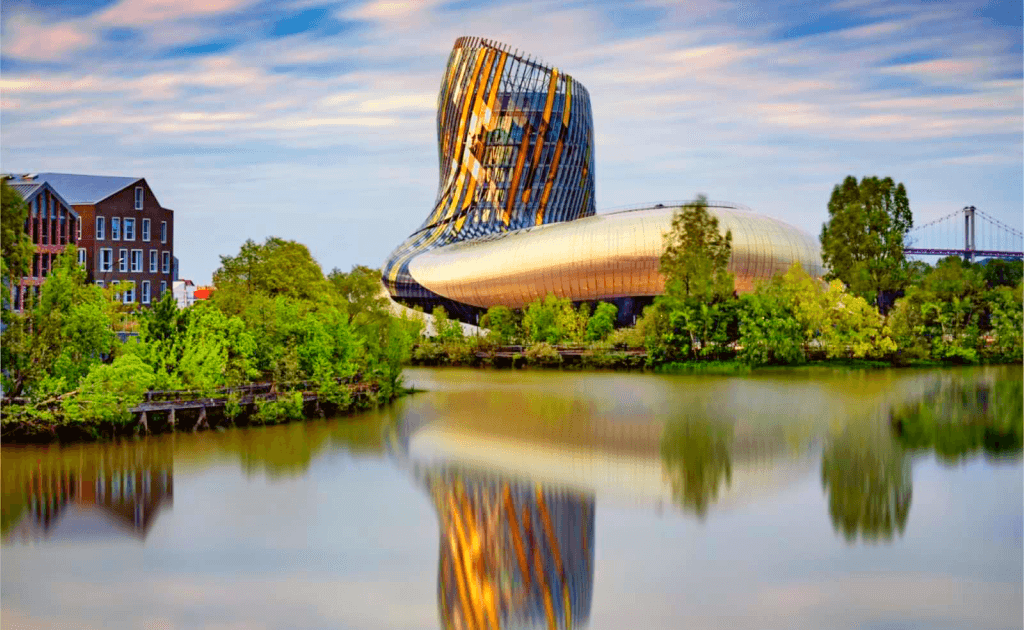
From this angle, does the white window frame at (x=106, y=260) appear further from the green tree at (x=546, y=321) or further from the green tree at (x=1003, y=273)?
the green tree at (x=1003, y=273)

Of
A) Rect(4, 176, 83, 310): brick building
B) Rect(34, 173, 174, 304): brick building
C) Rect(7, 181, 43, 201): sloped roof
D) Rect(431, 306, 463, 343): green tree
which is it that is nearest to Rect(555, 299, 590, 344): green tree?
Rect(431, 306, 463, 343): green tree

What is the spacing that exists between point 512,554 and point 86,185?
134 ft

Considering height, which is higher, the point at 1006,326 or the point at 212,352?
the point at 1006,326

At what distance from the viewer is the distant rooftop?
5156 centimetres

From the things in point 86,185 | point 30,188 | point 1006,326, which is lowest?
point 1006,326

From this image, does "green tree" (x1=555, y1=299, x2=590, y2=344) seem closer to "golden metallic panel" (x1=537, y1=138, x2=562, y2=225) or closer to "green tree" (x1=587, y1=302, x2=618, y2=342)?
"green tree" (x1=587, y1=302, x2=618, y2=342)

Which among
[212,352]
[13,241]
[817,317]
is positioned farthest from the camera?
[817,317]

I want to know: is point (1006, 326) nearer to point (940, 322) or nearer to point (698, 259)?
point (940, 322)

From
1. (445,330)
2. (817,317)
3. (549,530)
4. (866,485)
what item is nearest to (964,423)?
(866,485)

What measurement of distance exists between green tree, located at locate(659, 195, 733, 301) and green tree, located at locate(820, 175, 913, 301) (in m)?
4.77

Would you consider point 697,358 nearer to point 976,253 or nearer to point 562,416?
point 562,416

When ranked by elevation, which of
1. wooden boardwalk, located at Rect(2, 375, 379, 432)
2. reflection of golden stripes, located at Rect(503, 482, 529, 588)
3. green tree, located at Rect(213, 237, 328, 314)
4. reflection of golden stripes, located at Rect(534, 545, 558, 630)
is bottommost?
reflection of golden stripes, located at Rect(534, 545, 558, 630)

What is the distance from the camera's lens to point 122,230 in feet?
173

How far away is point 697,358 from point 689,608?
111 ft
